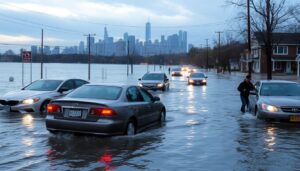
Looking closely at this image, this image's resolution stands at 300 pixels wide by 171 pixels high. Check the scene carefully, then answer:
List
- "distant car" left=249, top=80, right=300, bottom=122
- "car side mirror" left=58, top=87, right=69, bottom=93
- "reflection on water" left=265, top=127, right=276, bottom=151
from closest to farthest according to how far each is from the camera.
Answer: "reflection on water" left=265, top=127, right=276, bottom=151, "distant car" left=249, top=80, right=300, bottom=122, "car side mirror" left=58, top=87, right=69, bottom=93

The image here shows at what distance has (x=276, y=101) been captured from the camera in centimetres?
1467

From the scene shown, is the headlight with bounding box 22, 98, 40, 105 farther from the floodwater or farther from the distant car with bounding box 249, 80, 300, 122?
the distant car with bounding box 249, 80, 300, 122

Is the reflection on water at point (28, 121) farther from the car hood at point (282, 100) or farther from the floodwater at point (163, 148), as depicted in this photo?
the car hood at point (282, 100)

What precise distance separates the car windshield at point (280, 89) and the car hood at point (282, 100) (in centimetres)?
67

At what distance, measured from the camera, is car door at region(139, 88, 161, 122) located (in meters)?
13.0

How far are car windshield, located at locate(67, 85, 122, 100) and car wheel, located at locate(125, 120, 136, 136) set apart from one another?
2.30ft

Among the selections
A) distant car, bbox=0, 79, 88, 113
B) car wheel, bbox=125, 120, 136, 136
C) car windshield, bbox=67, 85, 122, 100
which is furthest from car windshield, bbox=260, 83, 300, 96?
distant car, bbox=0, 79, 88, 113

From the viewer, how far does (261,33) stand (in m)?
44.4

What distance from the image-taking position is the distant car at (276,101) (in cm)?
1427

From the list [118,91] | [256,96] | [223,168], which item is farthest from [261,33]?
[223,168]

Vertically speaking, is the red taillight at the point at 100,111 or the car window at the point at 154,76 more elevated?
the car window at the point at 154,76

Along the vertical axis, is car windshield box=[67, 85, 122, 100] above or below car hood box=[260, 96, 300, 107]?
above

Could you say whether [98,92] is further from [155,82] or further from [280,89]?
[155,82]

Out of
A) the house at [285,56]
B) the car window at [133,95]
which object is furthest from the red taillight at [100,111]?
the house at [285,56]
